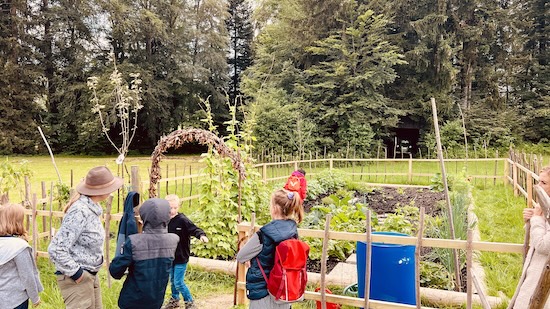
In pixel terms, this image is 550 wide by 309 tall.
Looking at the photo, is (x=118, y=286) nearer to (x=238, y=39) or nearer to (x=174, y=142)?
(x=174, y=142)

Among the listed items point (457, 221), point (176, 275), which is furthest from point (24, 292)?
point (457, 221)

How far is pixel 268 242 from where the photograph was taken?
299cm

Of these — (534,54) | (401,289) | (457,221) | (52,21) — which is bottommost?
(401,289)

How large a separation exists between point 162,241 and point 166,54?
2724 centimetres

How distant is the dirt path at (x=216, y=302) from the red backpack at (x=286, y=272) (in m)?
1.56

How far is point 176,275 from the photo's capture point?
13.5ft

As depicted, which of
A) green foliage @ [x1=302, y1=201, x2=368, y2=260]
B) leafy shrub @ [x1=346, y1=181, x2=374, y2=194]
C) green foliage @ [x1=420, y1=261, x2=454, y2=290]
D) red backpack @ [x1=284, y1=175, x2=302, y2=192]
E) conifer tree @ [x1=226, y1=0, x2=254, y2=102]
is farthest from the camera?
conifer tree @ [x1=226, y1=0, x2=254, y2=102]

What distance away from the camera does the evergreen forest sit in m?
20.4

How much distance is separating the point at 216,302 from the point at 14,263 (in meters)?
2.18

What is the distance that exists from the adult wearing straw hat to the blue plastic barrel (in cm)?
223

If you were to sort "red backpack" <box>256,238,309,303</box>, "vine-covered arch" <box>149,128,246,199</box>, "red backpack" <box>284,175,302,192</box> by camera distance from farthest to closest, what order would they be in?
"red backpack" <box>284,175,302,192</box>
"vine-covered arch" <box>149,128,246,199</box>
"red backpack" <box>256,238,309,303</box>

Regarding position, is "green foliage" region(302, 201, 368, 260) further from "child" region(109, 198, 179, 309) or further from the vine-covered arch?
"child" region(109, 198, 179, 309)

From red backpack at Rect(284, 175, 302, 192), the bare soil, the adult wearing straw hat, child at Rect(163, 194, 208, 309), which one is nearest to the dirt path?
child at Rect(163, 194, 208, 309)

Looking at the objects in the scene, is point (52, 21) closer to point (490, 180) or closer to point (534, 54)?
point (490, 180)
